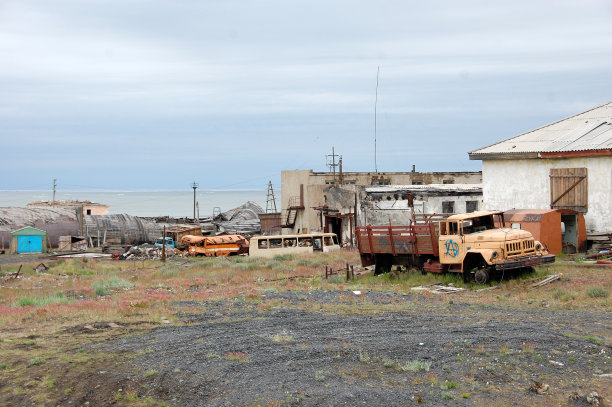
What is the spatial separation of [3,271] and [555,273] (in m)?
27.7

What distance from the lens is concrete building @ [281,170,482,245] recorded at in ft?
145

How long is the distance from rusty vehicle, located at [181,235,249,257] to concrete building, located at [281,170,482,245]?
6.20 meters

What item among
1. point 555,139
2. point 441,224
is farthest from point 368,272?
point 555,139

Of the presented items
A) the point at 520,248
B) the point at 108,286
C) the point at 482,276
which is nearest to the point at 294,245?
the point at 108,286

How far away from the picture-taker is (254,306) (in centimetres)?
1766

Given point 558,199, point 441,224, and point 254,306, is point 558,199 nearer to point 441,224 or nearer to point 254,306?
point 441,224

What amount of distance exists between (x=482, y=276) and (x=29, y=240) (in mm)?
43038

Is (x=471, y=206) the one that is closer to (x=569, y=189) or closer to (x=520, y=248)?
(x=569, y=189)

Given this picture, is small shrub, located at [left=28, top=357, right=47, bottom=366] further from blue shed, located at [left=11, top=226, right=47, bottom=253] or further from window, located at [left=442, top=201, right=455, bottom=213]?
blue shed, located at [left=11, top=226, right=47, bottom=253]

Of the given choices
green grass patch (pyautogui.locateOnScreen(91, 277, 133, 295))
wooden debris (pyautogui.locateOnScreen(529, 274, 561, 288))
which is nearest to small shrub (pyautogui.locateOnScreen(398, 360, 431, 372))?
wooden debris (pyautogui.locateOnScreen(529, 274, 561, 288))

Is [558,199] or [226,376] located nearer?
[226,376]

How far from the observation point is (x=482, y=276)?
2017cm

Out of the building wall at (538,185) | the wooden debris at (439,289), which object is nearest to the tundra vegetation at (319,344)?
the wooden debris at (439,289)

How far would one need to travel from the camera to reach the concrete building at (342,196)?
44.2 m
